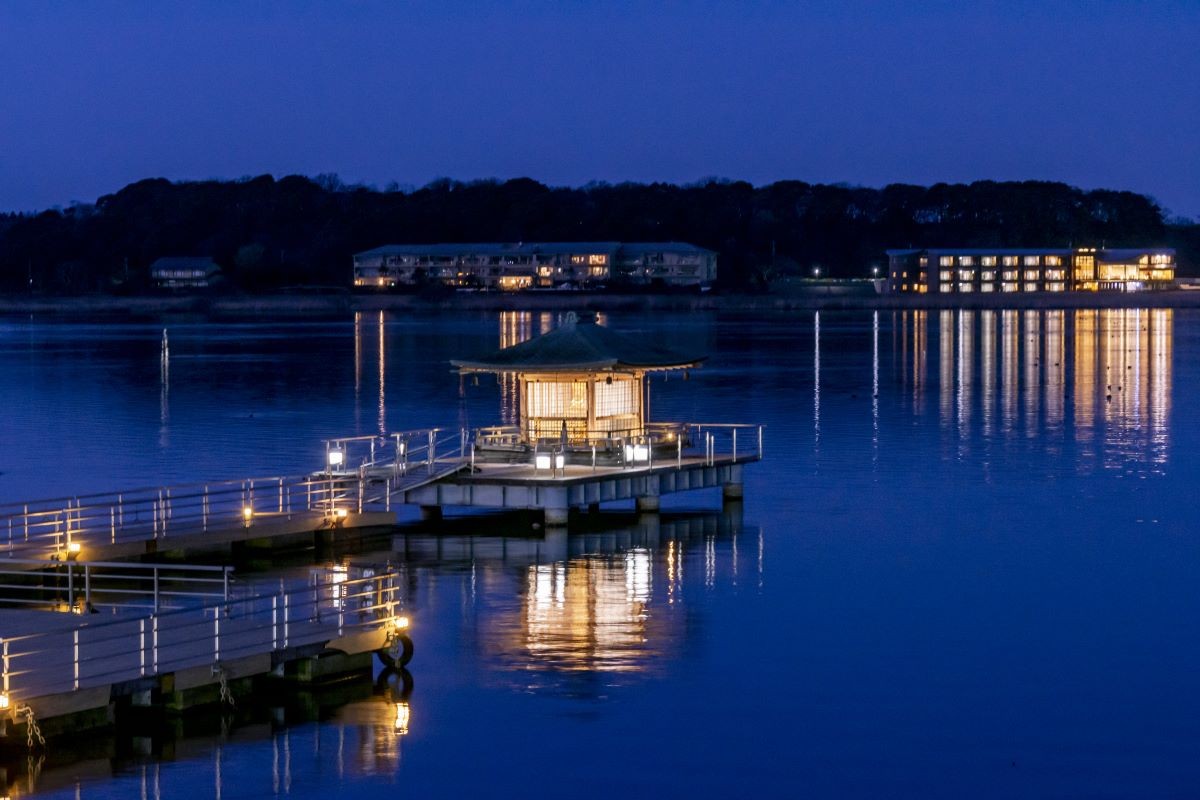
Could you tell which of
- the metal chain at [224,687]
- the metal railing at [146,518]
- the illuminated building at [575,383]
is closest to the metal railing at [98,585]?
the metal railing at [146,518]

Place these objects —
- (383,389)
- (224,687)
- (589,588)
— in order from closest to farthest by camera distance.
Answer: (224,687) → (589,588) → (383,389)

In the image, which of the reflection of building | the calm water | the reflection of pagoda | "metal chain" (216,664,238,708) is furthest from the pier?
the reflection of building

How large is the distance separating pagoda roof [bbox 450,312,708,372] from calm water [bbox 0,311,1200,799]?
3.16 metres

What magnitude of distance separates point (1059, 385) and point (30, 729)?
71.8m

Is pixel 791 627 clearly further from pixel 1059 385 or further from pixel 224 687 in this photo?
pixel 1059 385

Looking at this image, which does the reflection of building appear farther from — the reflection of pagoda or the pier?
the reflection of pagoda

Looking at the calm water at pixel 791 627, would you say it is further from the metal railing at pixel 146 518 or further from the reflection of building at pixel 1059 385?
the metal railing at pixel 146 518

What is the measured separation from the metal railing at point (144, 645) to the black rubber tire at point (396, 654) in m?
0.30

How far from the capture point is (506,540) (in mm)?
35125

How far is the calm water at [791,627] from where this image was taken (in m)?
20.0

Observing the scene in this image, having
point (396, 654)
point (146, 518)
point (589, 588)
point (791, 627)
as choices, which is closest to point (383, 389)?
point (146, 518)

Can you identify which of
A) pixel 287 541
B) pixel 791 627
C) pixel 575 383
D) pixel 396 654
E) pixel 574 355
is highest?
pixel 574 355

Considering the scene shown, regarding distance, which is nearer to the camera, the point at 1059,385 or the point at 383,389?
the point at 383,389

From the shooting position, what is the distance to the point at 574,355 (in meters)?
37.6
